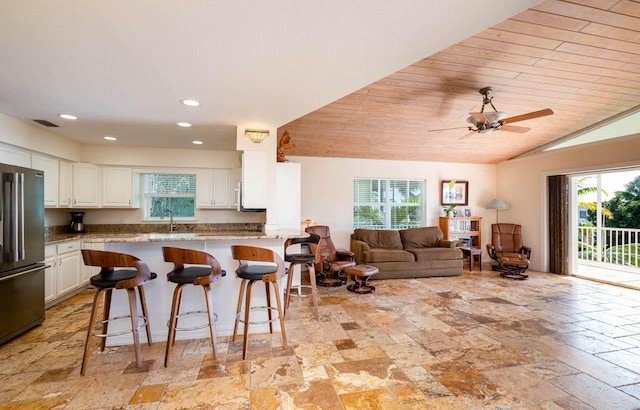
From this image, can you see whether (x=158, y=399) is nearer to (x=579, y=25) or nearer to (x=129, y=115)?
(x=129, y=115)

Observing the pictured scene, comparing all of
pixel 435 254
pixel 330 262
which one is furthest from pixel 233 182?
pixel 435 254

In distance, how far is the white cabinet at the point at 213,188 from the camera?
5.09 m

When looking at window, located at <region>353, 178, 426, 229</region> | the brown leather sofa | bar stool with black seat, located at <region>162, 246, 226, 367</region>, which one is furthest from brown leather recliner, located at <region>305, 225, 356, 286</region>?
bar stool with black seat, located at <region>162, 246, 226, 367</region>

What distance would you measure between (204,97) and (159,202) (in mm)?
3324

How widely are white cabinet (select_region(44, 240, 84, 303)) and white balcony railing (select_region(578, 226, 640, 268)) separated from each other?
9.88 m

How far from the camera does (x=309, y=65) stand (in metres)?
2.00

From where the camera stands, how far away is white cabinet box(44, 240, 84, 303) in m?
3.60

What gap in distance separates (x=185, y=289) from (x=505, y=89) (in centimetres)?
468

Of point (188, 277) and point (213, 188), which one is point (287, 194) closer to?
point (213, 188)

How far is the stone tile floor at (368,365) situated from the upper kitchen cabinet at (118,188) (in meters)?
1.73

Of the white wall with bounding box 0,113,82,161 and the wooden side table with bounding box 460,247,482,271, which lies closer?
the white wall with bounding box 0,113,82,161

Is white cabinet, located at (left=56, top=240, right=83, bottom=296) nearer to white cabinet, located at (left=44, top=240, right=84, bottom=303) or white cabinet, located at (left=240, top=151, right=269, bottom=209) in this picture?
white cabinet, located at (left=44, top=240, right=84, bottom=303)

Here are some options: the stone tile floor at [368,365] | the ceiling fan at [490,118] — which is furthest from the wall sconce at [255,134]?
the ceiling fan at [490,118]

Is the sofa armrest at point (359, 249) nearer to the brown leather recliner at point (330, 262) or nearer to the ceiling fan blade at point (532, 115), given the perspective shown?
the brown leather recliner at point (330, 262)
